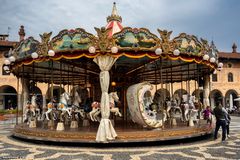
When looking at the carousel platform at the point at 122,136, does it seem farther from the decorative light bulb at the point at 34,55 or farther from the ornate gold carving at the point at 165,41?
the ornate gold carving at the point at 165,41

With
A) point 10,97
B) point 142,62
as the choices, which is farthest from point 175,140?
point 10,97

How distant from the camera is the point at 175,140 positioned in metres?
10.3

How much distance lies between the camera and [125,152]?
27.1 feet

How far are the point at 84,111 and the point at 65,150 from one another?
16.9 feet

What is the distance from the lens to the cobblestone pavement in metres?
7.55

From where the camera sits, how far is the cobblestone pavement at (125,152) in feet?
24.8

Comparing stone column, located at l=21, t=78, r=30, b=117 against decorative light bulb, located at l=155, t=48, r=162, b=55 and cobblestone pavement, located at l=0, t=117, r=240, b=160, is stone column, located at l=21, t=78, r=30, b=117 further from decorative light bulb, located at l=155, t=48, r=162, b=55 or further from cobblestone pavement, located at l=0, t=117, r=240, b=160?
decorative light bulb, located at l=155, t=48, r=162, b=55

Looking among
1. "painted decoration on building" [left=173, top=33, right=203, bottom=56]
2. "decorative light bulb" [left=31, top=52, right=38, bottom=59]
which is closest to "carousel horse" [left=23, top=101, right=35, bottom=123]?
"decorative light bulb" [left=31, top=52, right=38, bottom=59]

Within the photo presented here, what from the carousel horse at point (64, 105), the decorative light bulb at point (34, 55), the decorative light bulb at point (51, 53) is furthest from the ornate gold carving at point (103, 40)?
the carousel horse at point (64, 105)

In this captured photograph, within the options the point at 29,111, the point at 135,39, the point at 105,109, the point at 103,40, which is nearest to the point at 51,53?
the point at 103,40

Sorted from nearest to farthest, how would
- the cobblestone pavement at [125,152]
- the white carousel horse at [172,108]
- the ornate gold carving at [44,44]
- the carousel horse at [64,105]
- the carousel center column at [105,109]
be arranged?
1. the cobblestone pavement at [125,152]
2. the carousel center column at [105,109]
3. the ornate gold carving at [44,44]
4. the carousel horse at [64,105]
5. the white carousel horse at [172,108]

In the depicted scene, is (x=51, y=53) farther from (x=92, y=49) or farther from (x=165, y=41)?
(x=165, y=41)

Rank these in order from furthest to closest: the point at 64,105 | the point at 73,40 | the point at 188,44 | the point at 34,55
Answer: the point at 64,105 → the point at 188,44 → the point at 34,55 → the point at 73,40

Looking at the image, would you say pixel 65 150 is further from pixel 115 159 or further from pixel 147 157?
pixel 147 157
